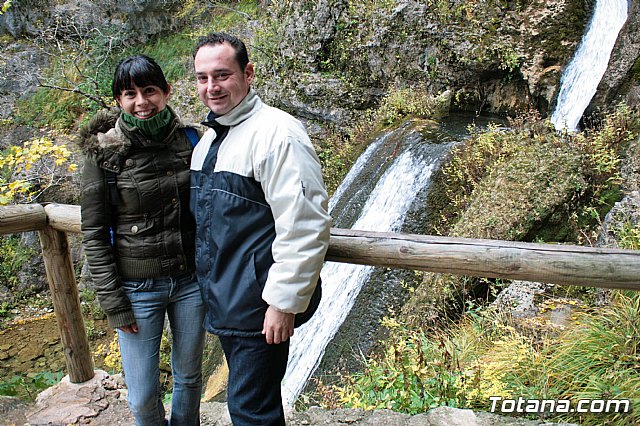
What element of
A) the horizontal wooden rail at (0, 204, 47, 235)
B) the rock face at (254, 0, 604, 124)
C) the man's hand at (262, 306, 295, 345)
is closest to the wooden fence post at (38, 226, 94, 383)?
the horizontal wooden rail at (0, 204, 47, 235)

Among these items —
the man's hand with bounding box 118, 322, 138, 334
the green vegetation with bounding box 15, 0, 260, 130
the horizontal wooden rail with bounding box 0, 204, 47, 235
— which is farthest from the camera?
the green vegetation with bounding box 15, 0, 260, 130

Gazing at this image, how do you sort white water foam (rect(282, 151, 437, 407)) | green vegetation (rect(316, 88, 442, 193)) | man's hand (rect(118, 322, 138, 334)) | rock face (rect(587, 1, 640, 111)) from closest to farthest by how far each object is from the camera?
1. man's hand (rect(118, 322, 138, 334))
2. white water foam (rect(282, 151, 437, 407))
3. rock face (rect(587, 1, 640, 111))
4. green vegetation (rect(316, 88, 442, 193))

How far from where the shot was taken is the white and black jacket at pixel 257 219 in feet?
5.97

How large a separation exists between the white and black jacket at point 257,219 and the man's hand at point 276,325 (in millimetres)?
51

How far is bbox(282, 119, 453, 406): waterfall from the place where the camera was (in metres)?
5.40

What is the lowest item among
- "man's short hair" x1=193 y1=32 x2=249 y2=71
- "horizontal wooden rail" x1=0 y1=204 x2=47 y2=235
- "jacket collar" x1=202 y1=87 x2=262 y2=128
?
"horizontal wooden rail" x1=0 y1=204 x2=47 y2=235

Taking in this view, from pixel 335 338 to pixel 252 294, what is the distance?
3.48 metres

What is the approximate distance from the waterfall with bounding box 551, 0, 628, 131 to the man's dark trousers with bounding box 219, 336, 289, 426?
6452 mm

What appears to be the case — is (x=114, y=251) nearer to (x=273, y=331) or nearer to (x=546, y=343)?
(x=273, y=331)

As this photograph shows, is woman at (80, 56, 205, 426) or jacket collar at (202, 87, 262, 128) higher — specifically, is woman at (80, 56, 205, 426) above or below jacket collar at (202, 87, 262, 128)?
below

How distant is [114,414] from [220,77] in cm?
246

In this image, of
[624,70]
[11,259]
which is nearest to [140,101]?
[624,70]

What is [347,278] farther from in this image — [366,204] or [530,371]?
[530,371]

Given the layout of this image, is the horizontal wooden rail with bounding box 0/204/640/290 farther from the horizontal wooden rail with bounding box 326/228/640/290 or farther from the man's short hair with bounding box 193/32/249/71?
the man's short hair with bounding box 193/32/249/71
